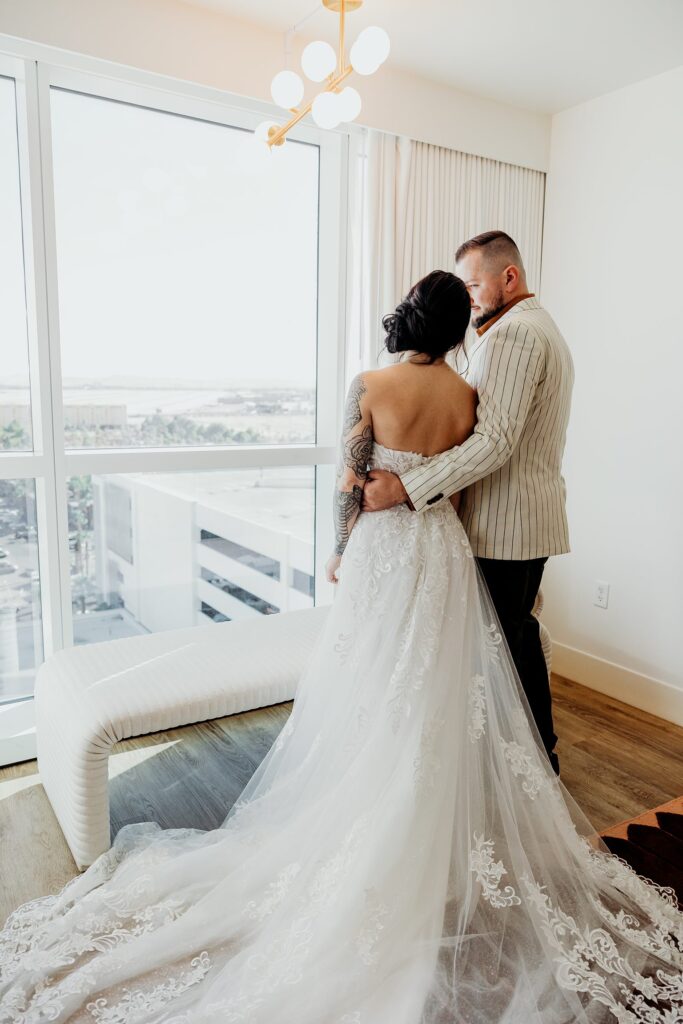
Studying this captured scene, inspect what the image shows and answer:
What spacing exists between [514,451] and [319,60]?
1.17 metres

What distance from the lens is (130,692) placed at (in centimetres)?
213

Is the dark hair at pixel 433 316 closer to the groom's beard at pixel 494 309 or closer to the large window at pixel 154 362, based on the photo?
the groom's beard at pixel 494 309

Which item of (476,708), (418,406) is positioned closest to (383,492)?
(418,406)

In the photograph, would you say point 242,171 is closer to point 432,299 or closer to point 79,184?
point 79,184

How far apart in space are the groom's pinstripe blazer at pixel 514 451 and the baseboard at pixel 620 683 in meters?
1.37

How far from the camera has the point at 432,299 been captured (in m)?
1.80

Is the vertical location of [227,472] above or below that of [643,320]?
below

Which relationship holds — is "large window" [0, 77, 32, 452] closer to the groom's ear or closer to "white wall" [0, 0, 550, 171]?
"white wall" [0, 0, 550, 171]

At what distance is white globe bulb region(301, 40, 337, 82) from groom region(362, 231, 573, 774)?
2.04ft

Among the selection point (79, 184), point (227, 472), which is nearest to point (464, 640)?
point (227, 472)

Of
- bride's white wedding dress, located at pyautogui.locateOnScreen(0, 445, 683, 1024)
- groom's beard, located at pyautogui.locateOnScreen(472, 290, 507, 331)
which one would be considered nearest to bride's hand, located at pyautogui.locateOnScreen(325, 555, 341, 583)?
bride's white wedding dress, located at pyautogui.locateOnScreen(0, 445, 683, 1024)

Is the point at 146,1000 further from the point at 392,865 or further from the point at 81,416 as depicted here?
the point at 81,416

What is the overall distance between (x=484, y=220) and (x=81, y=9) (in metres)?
1.89

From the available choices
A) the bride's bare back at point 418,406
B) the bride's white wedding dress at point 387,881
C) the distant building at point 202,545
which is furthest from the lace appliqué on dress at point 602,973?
the distant building at point 202,545
